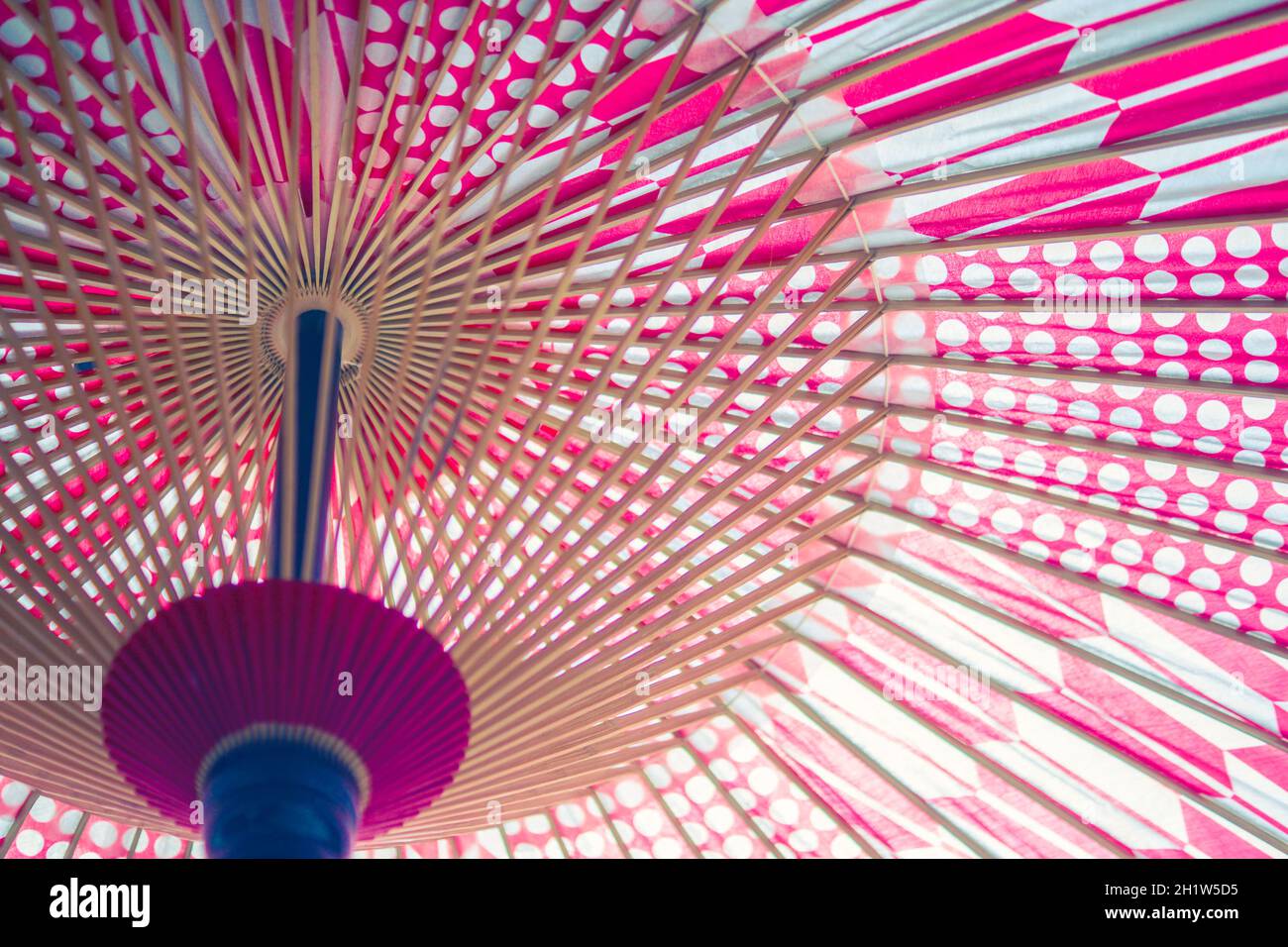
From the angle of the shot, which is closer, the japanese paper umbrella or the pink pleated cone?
the pink pleated cone

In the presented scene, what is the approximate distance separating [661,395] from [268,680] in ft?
11.6

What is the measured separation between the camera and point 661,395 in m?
8.01

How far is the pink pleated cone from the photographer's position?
535 centimetres

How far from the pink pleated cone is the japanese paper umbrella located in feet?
0.07

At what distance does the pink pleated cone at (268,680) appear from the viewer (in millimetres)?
5352

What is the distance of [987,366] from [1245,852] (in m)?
3.58

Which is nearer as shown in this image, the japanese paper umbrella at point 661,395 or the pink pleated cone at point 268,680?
the pink pleated cone at point 268,680

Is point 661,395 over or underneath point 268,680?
over

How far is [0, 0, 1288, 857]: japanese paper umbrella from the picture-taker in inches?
219

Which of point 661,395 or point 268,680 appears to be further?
point 661,395

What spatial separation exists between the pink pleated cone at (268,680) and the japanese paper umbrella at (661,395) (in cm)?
2

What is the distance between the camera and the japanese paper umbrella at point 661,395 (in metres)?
5.57

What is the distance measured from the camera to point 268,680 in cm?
534
